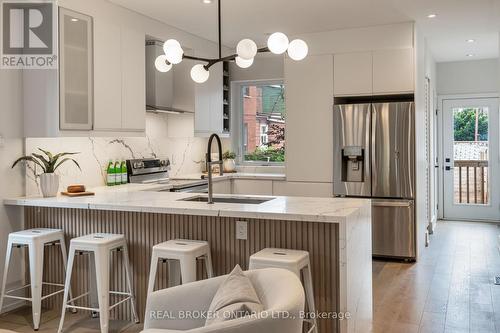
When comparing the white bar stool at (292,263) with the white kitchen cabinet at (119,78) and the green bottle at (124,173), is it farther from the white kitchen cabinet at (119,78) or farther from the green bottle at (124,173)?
the green bottle at (124,173)

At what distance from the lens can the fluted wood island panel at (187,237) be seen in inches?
120

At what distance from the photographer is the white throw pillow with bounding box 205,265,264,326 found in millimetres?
1835

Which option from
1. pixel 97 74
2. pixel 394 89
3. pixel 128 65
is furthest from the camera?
pixel 394 89

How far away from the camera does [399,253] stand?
5387 mm

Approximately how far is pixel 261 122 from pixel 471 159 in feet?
12.3

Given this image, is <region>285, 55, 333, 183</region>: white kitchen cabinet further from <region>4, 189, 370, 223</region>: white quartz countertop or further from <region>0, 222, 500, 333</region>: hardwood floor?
<region>4, 189, 370, 223</region>: white quartz countertop

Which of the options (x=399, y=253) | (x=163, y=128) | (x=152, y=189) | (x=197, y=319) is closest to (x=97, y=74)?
(x=152, y=189)

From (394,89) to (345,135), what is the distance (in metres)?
0.76

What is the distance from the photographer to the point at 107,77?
4422 mm

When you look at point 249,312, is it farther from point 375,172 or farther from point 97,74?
point 375,172

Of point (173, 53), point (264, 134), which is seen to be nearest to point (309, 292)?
point (173, 53)

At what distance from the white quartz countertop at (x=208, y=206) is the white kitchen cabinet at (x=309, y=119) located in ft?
7.37

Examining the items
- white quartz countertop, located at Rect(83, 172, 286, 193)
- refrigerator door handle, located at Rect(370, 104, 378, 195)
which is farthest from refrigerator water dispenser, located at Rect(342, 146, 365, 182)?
white quartz countertop, located at Rect(83, 172, 286, 193)

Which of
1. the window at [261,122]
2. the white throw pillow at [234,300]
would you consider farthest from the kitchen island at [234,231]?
the window at [261,122]
